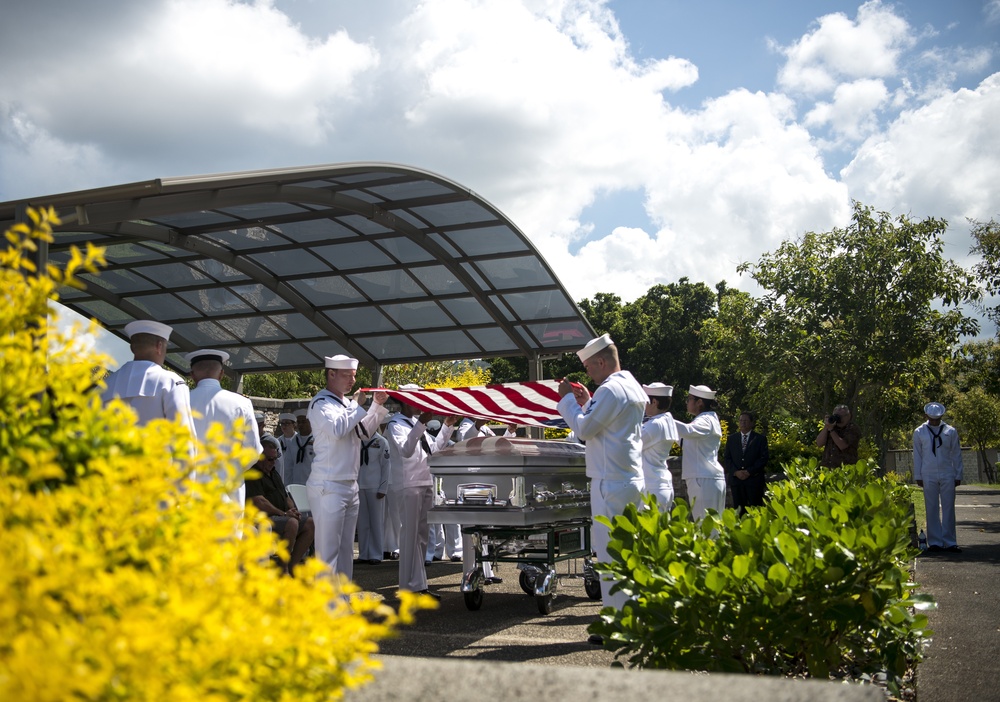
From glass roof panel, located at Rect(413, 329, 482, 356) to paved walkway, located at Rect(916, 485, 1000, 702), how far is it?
9031mm

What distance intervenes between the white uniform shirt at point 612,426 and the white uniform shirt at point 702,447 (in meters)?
3.27

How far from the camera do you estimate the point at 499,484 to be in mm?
9305

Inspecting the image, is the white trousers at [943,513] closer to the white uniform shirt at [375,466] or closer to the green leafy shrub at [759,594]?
the white uniform shirt at [375,466]

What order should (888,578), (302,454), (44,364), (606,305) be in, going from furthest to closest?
(606,305) → (302,454) → (888,578) → (44,364)

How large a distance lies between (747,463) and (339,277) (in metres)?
7.91

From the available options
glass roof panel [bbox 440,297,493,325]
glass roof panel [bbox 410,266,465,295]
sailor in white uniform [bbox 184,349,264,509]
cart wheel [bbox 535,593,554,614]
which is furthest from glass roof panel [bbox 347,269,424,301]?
cart wheel [bbox 535,593,554,614]

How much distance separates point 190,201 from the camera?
11031mm

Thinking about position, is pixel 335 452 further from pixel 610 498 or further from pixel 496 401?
pixel 610 498

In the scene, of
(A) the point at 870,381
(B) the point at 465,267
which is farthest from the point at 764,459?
(A) the point at 870,381

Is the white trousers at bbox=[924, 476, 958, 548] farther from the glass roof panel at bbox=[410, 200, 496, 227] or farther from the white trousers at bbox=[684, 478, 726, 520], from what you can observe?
the glass roof panel at bbox=[410, 200, 496, 227]

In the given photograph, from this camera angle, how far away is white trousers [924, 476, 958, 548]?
14664 millimetres

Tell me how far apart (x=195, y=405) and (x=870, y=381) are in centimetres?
1807

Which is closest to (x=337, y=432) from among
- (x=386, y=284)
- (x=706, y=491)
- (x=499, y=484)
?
(x=499, y=484)

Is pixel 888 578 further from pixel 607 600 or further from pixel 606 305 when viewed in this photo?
pixel 606 305
